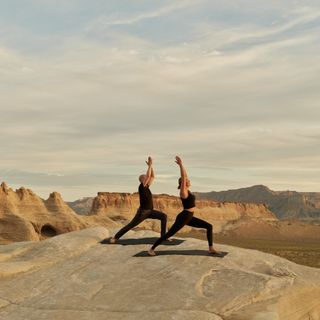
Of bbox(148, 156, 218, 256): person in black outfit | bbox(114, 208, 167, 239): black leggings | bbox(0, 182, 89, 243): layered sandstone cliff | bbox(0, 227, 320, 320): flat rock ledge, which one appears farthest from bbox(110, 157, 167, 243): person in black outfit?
bbox(0, 182, 89, 243): layered sandstone cliff

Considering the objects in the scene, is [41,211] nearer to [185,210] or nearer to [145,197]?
[145,197]

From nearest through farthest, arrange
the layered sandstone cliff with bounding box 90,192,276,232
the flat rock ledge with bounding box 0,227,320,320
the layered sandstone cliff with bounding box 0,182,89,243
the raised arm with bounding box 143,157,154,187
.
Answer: the flat rock ledge with bounding box 0,227,320,320 → the raised arm with bounding box 143,157,154,187 → the layered sandstone cliff with bounding box 0,182,89,243 → the layered sandstone cliff with bounding box 90,192,276,232

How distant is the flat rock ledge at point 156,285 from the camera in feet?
30.3

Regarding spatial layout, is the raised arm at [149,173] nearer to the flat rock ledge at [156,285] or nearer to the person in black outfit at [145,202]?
the person in black outfit at [145,202]

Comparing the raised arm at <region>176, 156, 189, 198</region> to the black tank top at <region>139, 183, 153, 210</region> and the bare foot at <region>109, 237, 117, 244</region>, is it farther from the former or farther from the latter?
the bare foot at <region>109, 237, 117, 244</region>

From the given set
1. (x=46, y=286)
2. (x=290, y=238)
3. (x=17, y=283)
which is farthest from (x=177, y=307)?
(x=290, y=238)

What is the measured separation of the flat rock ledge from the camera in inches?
364

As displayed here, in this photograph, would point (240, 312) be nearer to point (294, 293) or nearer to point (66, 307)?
point (294, 293)

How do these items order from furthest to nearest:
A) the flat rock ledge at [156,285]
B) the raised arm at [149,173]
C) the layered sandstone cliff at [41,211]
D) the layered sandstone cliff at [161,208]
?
1. the layered sandstone cliff at [161,208]
2. the layered sandstone cliff at [41,211]
3. the raised arm at [149,173]
4. the flat rock ledge at [156,285]

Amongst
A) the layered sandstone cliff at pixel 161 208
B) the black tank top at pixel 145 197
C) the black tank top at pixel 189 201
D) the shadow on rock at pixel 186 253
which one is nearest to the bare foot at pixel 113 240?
the black tank top at pixel 145 197

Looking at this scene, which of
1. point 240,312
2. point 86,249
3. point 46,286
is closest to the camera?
point 240,312

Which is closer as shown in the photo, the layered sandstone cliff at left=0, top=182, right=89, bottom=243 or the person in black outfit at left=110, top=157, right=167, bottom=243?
the person in black outfit at left=110, top=157, right=167, bottom=243

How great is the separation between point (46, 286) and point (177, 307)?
10.2 ft

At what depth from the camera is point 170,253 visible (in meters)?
11.7
